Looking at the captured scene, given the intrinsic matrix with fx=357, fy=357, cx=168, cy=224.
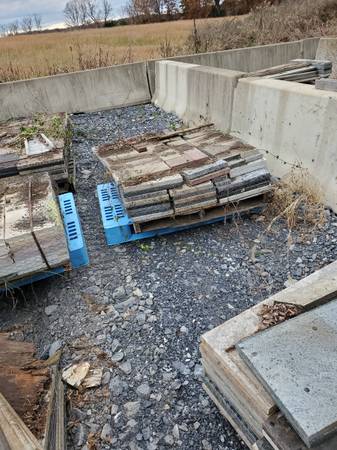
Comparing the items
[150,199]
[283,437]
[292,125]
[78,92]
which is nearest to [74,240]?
[150,199]

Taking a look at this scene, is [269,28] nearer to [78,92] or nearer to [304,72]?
[78,92]

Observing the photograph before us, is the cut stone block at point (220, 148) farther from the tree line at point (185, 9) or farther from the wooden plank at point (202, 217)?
the tree line at point (185, 9)

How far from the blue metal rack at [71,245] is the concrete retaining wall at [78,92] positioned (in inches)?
199

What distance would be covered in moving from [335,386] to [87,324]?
178 cm

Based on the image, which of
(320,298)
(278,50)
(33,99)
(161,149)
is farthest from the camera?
(278,50)

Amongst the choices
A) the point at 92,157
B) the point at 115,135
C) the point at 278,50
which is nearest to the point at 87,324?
the point at 92,157

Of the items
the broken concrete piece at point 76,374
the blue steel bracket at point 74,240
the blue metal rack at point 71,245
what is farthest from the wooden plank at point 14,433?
the blue steel bracket at point 74,240

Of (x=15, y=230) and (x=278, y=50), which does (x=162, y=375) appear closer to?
(x=15, y=230)

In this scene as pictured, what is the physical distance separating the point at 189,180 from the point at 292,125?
4.36ft

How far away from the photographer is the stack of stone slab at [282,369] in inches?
50.2

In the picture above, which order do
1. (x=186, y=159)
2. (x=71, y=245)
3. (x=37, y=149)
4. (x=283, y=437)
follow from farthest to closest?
(x=37, y=149) < (x=186, y=159) < (x=71, y=245) < (x=283, y=437)

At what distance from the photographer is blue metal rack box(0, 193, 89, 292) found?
287 centimetres

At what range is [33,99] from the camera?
7.84 m

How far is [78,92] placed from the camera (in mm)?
8141
